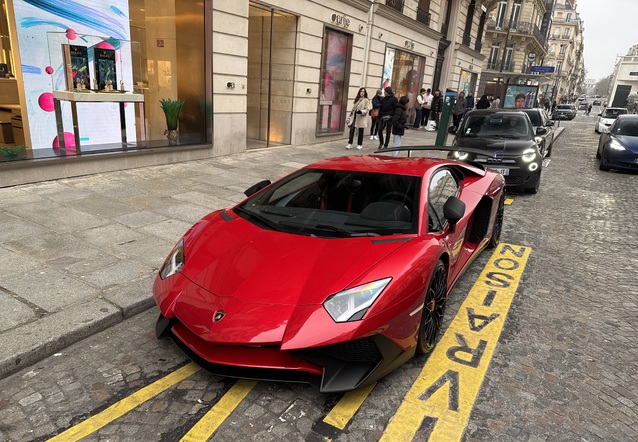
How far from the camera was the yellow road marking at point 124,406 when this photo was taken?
2.24 meters

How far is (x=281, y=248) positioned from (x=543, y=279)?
3.18 m

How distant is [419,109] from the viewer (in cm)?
2067

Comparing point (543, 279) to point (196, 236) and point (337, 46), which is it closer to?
point (196, 236)

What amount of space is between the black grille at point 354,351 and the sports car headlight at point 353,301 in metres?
0.14

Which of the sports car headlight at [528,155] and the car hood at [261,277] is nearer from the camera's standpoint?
the car hood at [261,277]

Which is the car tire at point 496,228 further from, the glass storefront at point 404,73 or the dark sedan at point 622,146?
the glass storefront at point 404,73

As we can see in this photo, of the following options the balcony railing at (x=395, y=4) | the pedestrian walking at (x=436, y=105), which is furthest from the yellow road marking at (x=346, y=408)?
the pedestrian walking at (x=436, y=105)

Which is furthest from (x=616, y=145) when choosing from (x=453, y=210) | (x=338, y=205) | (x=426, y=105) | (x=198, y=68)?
(x=338, y=205)

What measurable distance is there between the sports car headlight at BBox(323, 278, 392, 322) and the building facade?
6429 mm

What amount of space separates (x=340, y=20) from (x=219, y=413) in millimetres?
13692

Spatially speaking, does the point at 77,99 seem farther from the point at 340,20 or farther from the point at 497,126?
the point at 340,20

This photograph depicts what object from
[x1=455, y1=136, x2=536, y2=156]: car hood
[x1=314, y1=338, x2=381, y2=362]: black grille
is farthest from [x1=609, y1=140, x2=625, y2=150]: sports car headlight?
[x1=314, y1=338, x2=381, y2=362]: black grille

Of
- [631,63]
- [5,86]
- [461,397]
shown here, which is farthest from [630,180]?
[631,63]

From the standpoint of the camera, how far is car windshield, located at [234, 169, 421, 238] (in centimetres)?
316
